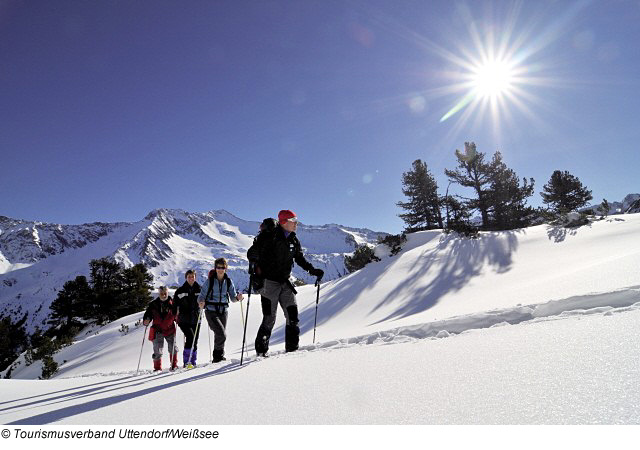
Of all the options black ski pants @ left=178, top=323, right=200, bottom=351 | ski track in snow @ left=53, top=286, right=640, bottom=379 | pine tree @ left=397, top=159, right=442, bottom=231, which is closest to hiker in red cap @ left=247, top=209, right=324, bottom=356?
ski track in snow @ left=53, top=286, right=640, bottom=379

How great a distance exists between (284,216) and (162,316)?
462cm

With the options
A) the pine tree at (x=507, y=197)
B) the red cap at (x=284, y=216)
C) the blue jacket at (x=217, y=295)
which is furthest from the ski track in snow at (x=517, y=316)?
the pine tree at (x=507, y=197)

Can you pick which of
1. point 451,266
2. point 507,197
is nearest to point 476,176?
point 507,197

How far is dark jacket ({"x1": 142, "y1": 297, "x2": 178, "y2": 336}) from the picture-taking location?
25.0 ft

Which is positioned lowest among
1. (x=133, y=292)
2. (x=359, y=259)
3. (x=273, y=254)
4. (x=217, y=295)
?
(x=217, y=295)

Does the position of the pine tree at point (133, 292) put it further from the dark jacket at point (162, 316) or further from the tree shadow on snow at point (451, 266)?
the tree shadow on snow at point (451, 266)

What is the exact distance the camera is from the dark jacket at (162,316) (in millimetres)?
7617

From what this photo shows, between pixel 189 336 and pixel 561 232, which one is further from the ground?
pixel 561 232

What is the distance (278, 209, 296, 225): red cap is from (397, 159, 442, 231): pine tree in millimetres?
25423

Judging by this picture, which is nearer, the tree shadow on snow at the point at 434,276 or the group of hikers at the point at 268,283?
the group of hikers at the point at 268,283

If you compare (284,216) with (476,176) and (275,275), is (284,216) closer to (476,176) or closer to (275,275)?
(275,275)

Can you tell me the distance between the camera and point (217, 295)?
6.73 metres
